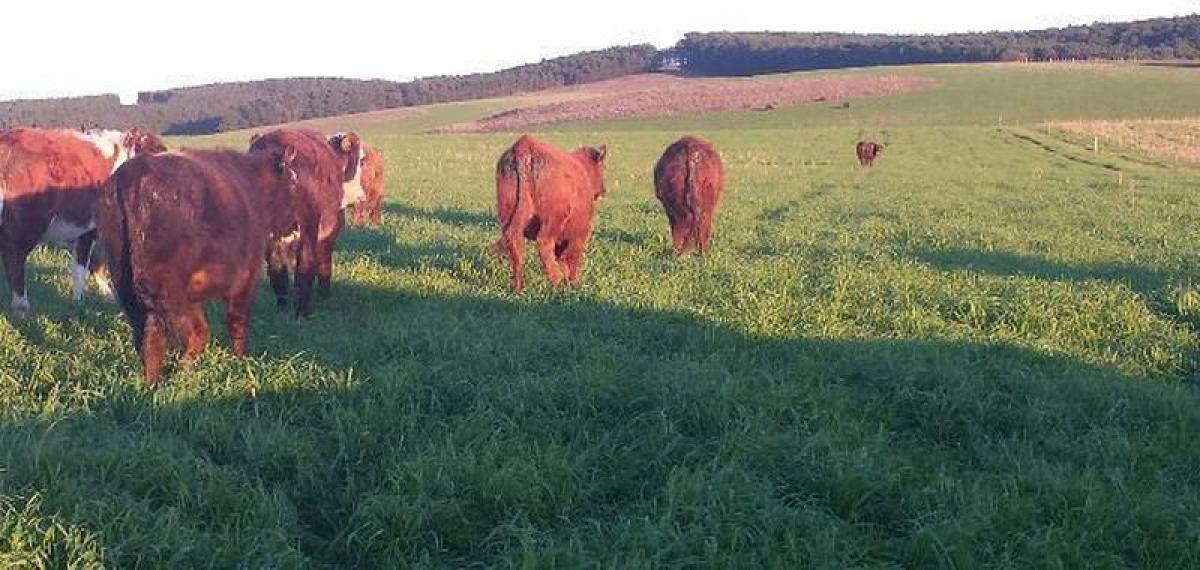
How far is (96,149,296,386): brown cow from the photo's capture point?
545cm

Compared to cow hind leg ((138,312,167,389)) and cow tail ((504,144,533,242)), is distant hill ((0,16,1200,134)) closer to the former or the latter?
cow tail ((504,144,533,242))

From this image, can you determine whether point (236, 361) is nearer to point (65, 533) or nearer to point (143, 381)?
point (143, 381)

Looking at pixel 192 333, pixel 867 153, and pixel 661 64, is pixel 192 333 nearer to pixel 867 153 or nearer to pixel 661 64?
pixel 867 153

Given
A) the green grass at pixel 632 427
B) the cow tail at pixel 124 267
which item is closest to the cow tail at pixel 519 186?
the green grass at pixel 632 427

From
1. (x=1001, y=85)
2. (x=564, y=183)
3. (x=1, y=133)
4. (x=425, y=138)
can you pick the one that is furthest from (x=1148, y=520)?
(x=1001, y=85)

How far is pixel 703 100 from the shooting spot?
62062mm

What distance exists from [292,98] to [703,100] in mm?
35393

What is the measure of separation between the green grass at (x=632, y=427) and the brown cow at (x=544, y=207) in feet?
1.56

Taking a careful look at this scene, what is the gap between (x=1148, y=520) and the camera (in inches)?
170

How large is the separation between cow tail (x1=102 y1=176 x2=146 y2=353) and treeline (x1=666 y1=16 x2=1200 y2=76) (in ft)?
286

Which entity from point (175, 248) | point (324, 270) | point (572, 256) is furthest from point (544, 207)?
point (175, 248)

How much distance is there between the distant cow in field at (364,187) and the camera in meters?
9.80

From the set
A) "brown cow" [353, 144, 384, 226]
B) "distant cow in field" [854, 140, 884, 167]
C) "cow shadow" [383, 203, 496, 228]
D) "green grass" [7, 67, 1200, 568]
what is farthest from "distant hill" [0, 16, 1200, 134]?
"green grass" [7, 67, 1200, 568]

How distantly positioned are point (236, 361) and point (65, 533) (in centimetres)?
230
